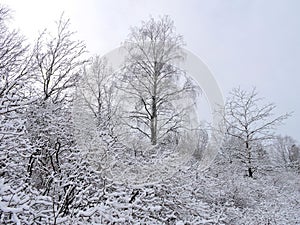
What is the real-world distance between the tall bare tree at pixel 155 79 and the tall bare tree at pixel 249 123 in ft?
14.3

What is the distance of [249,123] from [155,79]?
602cm

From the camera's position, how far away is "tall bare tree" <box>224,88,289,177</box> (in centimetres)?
1442

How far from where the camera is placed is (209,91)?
10.1m

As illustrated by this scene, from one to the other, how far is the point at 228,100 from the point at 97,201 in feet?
44.0

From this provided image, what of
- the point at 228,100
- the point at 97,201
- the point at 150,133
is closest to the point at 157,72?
the point at 150,133

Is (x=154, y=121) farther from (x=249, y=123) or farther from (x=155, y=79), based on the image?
(x=249, y=123)

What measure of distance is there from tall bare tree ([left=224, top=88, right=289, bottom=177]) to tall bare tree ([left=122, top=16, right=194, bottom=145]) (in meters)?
4.36

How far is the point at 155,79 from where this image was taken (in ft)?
38.7

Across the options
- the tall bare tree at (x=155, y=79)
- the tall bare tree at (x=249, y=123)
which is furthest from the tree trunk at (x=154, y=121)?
the tall bare tree at (x=249, y=123)

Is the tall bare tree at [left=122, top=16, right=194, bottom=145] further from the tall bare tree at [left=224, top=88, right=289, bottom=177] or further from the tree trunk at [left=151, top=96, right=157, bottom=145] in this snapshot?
the tall bare tree at [left=224, top=88, right=289, bottom=177]

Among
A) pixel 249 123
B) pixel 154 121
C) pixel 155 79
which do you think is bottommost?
pixel 154 121

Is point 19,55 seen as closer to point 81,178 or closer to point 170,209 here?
point 81,178

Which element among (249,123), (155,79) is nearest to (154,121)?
(155,79)

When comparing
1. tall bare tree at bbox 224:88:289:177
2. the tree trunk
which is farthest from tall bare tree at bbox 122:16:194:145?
tall bare tree at bbox 224:88:289:177
